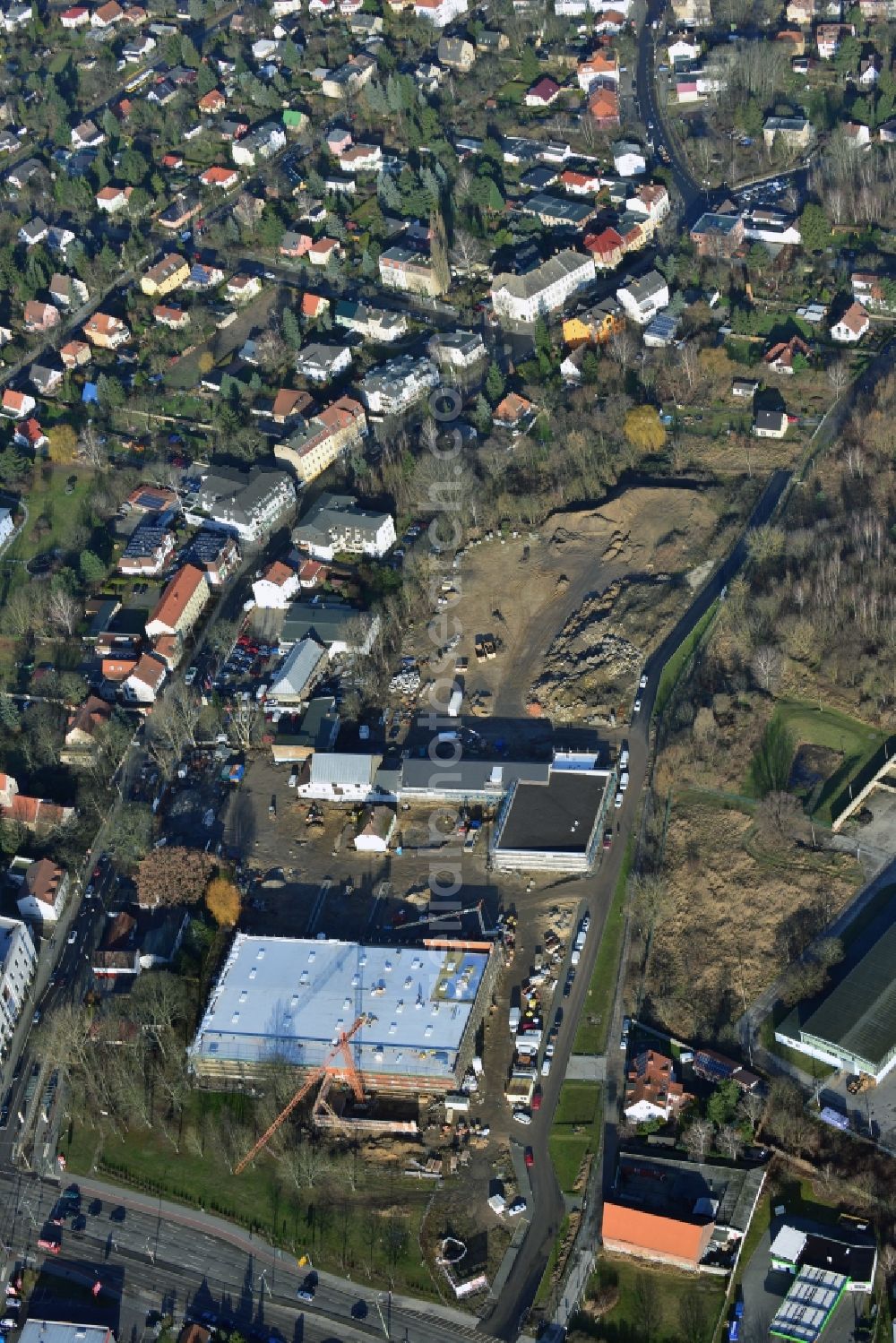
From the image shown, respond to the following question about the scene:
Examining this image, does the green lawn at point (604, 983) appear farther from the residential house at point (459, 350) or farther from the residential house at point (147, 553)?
the residential house at point (459, 350)

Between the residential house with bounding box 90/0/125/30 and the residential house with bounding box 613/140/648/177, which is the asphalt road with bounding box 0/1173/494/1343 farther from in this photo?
the residential house with bounding box 90/0/125/30

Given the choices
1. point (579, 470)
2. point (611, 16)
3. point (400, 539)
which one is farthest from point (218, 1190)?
point (611, 16)

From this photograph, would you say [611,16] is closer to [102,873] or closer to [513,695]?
[513,695]

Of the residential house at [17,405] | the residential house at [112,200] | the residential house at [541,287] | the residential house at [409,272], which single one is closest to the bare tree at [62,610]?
the residential house at [17,405]

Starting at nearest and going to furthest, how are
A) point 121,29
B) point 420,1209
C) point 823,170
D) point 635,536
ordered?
point 420,1209, point 635,536, point 823,170, point 121,29

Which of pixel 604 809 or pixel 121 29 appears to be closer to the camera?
pixel 604 809

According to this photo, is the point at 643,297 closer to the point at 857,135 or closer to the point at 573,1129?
the point at 857,135

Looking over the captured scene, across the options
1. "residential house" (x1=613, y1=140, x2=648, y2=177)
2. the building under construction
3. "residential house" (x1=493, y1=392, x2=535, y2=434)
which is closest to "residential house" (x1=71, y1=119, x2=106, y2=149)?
"residential house" (x1=613, y1=140, x2=648, y2=177)
